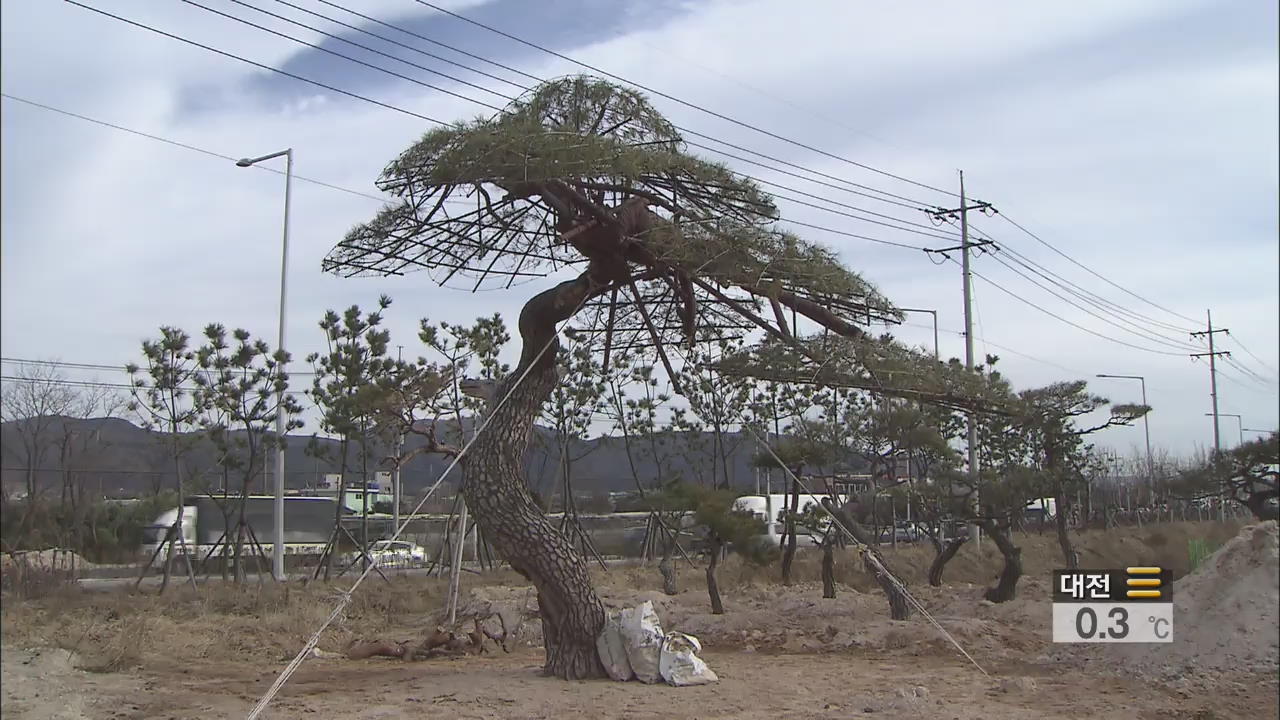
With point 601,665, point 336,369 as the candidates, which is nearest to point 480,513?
point 601,665

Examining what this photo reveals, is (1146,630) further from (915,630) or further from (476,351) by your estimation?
(476,351)

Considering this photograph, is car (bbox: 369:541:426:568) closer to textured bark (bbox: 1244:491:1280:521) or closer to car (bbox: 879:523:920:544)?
car (bbox: 879:523:920:544)

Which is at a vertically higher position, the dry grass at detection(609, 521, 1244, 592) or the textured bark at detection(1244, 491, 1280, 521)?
the textured bark at detection(1244, 491, 1280, 521)

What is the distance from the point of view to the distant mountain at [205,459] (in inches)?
186

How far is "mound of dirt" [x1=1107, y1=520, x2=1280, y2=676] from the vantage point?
6.82 meters

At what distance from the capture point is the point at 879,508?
1892cm

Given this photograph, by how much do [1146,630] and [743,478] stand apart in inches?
1112

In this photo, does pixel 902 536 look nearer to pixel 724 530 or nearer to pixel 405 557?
pixel 405 557

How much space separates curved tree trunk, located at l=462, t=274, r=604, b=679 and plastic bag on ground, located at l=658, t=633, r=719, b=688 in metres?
0.51

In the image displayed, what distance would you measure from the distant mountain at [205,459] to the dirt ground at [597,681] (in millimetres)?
671

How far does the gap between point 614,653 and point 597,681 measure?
0.23 meters

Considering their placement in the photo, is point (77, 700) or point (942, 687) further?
point (942, 687)

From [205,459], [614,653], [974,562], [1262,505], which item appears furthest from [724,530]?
[974,562]
